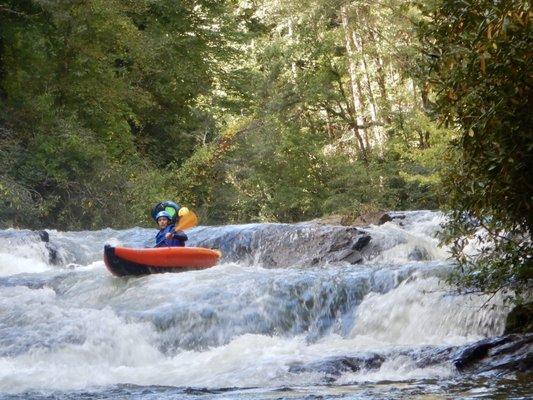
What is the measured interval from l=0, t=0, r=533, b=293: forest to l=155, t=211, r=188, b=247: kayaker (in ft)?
18.0

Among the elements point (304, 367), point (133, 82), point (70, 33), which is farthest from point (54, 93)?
point (304, 367)

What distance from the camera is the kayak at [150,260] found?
10148 millimetres

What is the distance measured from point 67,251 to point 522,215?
9506mm

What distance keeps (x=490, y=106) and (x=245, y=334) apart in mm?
3379

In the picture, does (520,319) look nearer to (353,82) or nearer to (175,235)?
(175,235)

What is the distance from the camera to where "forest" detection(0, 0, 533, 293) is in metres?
18.1

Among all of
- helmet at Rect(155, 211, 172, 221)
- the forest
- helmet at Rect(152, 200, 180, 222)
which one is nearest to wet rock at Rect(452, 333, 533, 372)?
helmet at Rect(155, 211, 172, 221)

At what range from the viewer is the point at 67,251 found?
548 inches

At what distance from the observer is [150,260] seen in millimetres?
10242

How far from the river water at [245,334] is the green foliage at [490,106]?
2.98 ft

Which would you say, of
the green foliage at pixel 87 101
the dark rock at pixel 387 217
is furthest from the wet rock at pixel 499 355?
the green foliage at pixel 87 101

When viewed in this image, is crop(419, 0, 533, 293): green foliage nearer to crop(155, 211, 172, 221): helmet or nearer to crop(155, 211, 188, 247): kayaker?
crop(155, 211, 188, 247): kayaker

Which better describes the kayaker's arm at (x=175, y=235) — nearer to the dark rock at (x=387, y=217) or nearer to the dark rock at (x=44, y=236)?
the dark rock at (x=44, y=236)

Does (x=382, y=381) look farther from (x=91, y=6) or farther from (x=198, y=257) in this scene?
(x=91, y=6)
